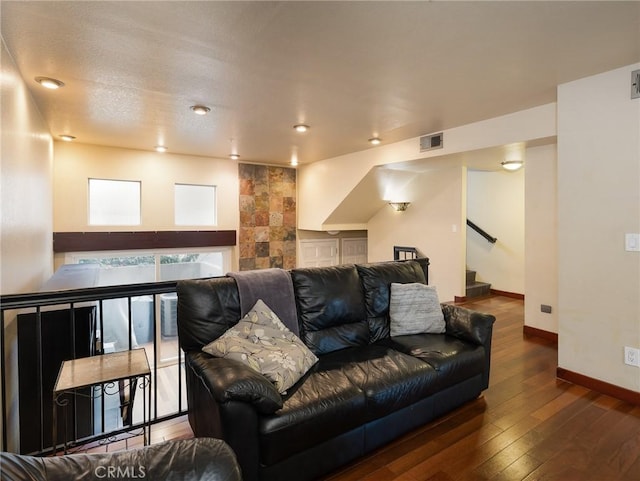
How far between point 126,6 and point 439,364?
272cm

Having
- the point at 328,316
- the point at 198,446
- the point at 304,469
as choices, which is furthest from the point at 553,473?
the point at 198,446

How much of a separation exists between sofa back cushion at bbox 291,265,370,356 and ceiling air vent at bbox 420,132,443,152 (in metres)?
2.30

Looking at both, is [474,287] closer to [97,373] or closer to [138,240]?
[138,240]

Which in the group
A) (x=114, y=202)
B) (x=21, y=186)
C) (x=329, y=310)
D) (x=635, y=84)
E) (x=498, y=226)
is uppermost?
(x=635, y=84)

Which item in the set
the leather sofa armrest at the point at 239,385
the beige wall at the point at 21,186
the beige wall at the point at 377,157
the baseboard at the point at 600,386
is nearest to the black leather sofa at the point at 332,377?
the leather sofa armrest at the point at 239,385

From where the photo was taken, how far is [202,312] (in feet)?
6.73

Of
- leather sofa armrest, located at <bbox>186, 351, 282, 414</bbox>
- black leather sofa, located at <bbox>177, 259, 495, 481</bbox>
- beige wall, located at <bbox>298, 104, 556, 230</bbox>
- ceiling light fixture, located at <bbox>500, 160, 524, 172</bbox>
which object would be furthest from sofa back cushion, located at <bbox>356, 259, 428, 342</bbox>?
ceiling light fixture, located at <bbox>500, 160, 524, 172</bbox>

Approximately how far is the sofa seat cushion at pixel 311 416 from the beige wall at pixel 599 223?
216cm

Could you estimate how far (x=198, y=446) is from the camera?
1177 mm

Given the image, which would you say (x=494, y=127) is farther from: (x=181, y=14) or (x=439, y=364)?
(x=181, y=14)

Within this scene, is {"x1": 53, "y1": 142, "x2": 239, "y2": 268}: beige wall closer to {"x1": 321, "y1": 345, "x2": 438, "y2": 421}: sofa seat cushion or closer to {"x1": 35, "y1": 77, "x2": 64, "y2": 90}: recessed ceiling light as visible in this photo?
{"x1": 35, "y1": 77, "x2": 64, "y2": 90}: recessed ceiling light

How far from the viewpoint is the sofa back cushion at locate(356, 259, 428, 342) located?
107 inches

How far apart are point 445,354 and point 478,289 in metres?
4.10

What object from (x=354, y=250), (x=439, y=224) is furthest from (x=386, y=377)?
(x=354, y=250)
